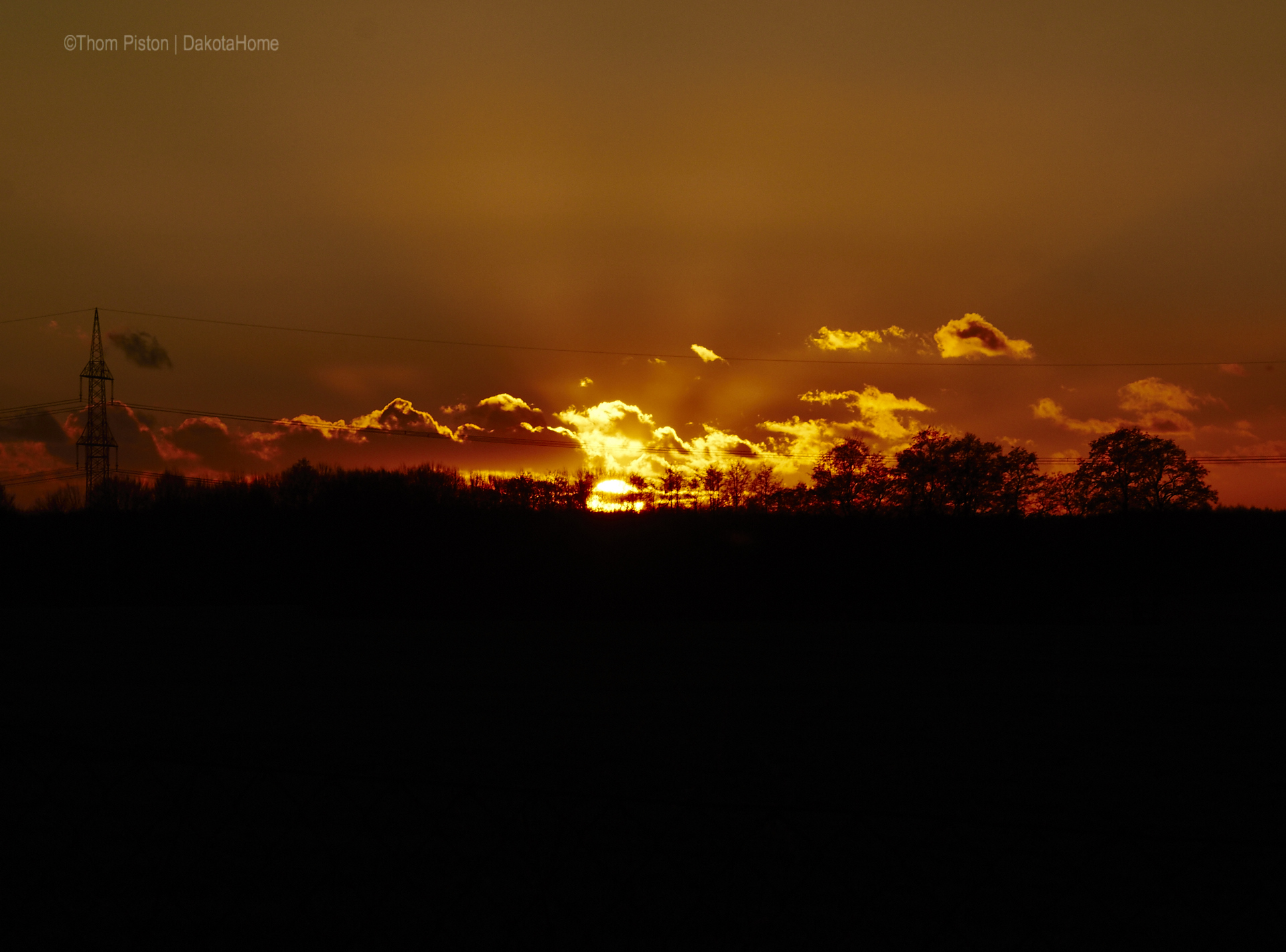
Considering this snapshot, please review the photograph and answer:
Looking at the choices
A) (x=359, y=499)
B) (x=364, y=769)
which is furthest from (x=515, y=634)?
(x=364, y=769)

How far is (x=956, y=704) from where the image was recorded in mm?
11242

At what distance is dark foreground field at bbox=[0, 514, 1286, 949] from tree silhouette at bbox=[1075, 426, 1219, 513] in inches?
1079

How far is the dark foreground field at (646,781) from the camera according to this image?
4.47 metres

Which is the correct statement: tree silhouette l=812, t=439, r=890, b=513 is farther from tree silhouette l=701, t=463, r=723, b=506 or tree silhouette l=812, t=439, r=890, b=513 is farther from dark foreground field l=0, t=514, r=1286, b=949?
dark foreground field l=0, t=514, r=1286, b=949

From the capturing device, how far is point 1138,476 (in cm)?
5003

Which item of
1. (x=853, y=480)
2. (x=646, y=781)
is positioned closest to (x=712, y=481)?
(x=853, y=480)

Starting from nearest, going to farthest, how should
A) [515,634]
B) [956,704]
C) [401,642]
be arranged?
[956,704], [401,642], [515,634]

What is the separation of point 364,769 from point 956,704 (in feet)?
23.1

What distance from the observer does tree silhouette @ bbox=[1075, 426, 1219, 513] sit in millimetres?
48812

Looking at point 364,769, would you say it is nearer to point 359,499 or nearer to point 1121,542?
point 359,499

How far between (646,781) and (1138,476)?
50328mm

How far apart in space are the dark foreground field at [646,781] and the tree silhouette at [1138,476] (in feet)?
89.9

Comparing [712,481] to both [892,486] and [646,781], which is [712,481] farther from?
[646,781]

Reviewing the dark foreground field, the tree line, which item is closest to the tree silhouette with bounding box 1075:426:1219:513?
the tree line
